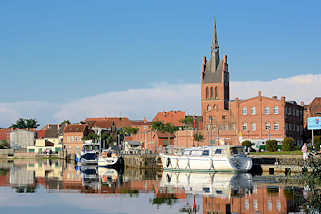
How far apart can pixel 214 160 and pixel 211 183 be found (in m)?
11.7

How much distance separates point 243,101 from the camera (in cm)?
9225

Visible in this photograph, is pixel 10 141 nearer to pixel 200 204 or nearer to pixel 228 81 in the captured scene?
pixel 228 81

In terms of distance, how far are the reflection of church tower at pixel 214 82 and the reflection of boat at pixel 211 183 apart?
195 feet

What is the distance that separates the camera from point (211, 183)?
170ft

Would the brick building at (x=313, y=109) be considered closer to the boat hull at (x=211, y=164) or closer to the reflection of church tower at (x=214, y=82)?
the reflection of church tower at (x=214, y=82)

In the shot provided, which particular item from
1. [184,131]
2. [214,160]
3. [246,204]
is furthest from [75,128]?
[246,204]

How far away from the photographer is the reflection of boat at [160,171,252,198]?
44375mm

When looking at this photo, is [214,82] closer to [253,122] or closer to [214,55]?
[214,55]

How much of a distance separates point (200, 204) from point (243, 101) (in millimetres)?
56822

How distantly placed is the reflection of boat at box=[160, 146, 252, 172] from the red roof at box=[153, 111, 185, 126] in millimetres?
80054

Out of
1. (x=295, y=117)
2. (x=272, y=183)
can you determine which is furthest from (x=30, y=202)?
(x=295, y=117)

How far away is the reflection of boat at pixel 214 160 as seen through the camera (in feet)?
204

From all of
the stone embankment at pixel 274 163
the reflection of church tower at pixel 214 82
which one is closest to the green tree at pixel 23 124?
the reflection of church tower at pixel 214 82

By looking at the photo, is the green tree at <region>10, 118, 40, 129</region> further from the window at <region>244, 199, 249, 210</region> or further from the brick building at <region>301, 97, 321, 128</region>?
the window at <region>244, 199, 249, 210</region>
